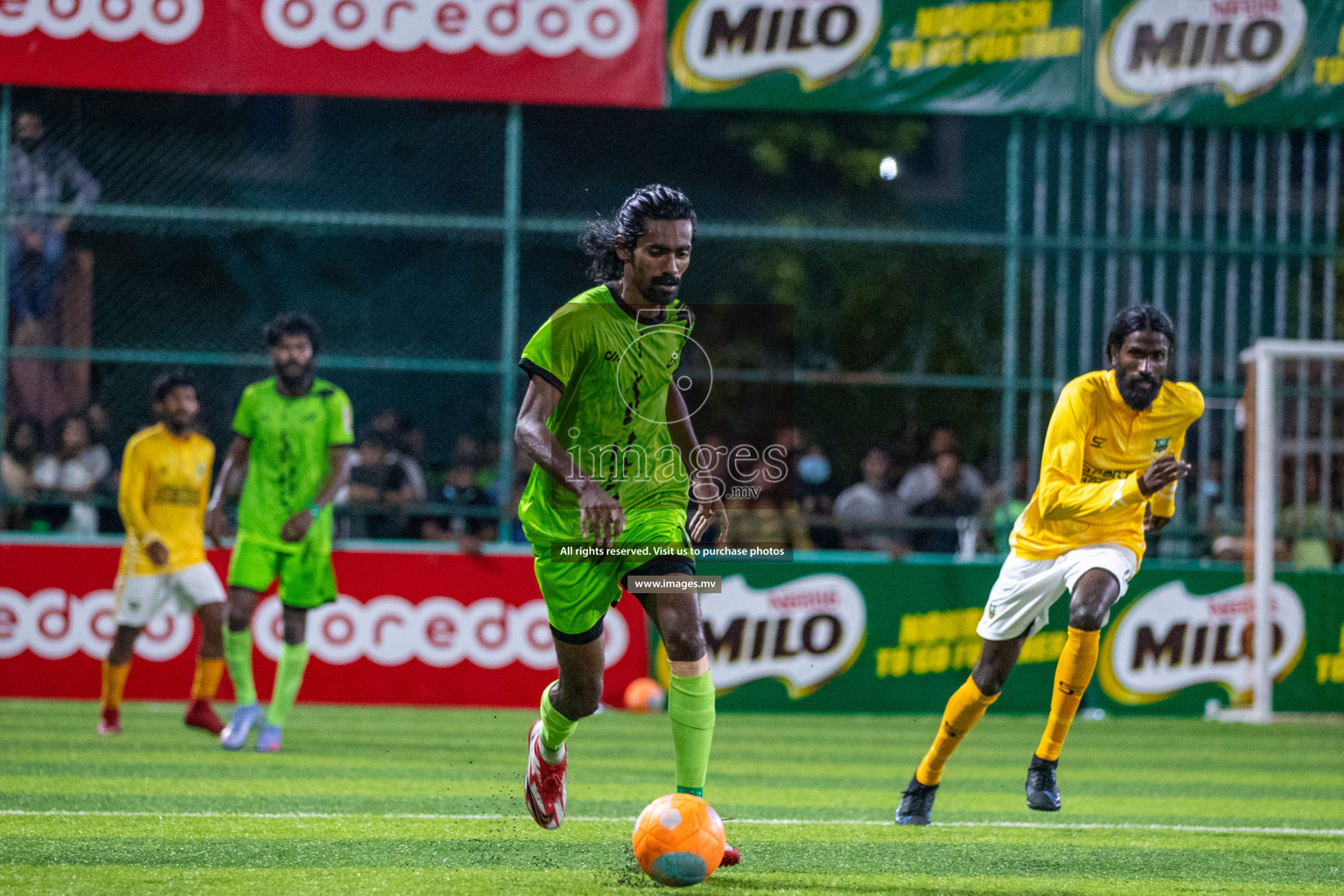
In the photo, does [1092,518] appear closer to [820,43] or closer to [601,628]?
[601,628]

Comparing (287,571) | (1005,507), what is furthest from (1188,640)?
(287,571)

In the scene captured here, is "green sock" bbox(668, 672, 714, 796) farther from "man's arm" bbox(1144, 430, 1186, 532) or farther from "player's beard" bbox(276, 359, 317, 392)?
"player's beard" bbox(276, 359, 317, 392)

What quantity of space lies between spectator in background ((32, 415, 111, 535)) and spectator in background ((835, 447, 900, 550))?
579 cm

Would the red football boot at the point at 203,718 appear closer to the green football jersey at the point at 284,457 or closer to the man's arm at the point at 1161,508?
the green football jersey at the point at 284,457

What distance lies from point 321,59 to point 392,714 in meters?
5.11

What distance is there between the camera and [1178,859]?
6.11 m

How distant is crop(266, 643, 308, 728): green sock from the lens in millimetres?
9477

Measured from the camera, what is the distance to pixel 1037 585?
6758 mm

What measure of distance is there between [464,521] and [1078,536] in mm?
7064

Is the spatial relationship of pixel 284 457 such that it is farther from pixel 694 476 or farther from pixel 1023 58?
pixel 1023 58

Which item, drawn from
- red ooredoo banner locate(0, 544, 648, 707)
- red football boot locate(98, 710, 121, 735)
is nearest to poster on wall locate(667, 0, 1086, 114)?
red ooredoo banner locate(0, 544, 648, 707)

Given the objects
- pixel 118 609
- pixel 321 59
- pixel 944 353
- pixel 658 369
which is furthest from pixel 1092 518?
pixel 944 353

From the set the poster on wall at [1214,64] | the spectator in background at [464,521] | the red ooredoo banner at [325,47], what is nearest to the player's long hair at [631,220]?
the spectator in background at [464,521]

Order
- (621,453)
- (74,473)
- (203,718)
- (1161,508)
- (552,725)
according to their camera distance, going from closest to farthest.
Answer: (621,453), (552,725), (1161,508), (203,718), (74,473)
